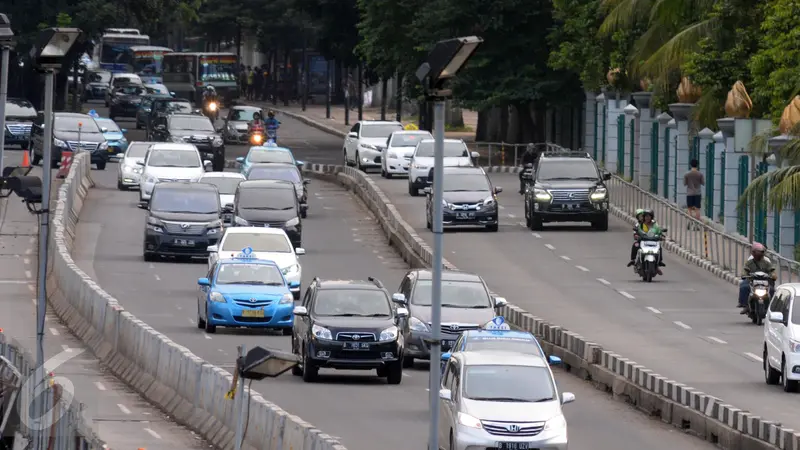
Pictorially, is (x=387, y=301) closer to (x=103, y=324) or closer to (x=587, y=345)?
(x=587, y=345)

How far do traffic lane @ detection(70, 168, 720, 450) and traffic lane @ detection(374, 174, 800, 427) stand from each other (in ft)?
5.09

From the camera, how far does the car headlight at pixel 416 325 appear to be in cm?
3259

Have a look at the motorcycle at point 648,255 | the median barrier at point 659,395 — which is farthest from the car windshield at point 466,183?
the median barrier at point 659,395

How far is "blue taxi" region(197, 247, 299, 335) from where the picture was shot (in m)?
36.1

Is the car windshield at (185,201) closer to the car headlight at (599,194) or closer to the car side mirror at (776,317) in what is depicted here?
the car headlight at (599,194)

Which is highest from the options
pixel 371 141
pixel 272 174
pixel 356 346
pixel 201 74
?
pixel 201 74

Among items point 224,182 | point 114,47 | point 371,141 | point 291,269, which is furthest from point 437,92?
point 114,47

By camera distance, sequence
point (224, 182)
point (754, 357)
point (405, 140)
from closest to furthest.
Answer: point (754, 357) → point (224, 182) → point (405, 140)

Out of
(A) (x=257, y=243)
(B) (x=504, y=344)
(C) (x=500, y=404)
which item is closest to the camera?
(C) (x=500, y=404)

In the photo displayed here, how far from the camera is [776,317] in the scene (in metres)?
28.7

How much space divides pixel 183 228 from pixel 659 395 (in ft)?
68.7

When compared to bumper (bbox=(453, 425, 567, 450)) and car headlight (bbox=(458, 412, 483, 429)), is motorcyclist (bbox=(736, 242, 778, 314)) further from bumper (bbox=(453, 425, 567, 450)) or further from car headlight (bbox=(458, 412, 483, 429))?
car headlight (bbox=(458, 412, 483, 429))

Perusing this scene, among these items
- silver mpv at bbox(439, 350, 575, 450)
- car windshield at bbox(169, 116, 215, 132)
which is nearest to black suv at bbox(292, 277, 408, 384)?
silver mpv at bbox(439, 350, 575, 450)

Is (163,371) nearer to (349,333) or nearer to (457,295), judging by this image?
(349,333)
